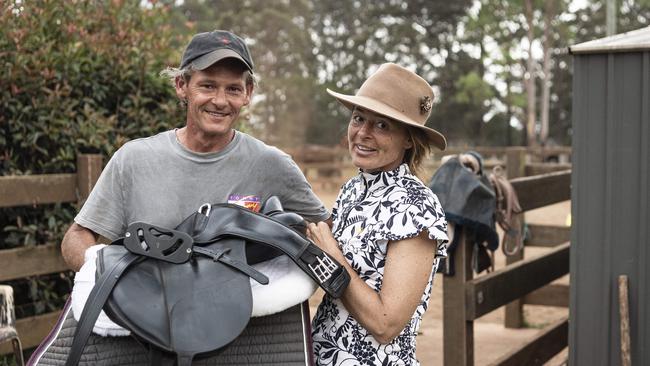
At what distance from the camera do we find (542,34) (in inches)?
1543

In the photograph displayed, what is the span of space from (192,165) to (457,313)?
1.78m

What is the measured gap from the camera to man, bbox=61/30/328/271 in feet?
6.97

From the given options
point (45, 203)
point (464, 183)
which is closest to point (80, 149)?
point (45, 203)

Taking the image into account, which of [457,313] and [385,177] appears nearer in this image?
[385,177]

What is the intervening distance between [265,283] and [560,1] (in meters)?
37.2

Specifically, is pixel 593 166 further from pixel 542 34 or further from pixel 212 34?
pixel 542 34

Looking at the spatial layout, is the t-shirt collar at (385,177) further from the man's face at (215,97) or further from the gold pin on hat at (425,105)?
the man's face at (215,97)

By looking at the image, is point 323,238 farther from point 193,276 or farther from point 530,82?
point 530,82

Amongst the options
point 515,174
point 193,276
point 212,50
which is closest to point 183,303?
point 193,276

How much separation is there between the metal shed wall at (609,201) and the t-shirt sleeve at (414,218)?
140 centimetres

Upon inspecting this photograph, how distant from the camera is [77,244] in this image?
2.18m

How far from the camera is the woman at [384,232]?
1848 mm

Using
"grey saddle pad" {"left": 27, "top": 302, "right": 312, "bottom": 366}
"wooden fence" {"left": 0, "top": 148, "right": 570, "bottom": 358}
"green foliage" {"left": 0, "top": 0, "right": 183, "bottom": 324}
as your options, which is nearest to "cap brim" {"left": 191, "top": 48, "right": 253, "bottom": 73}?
"grey saddle pad" {"left": 27, "top": 302, "right": 312, "bottom": 366}

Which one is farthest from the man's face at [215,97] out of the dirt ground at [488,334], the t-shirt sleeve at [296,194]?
the dirt ground at [488,334]
